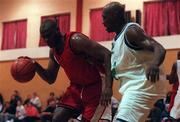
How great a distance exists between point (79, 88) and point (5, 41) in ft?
42.6

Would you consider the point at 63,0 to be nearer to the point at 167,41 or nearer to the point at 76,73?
the point at 167,41

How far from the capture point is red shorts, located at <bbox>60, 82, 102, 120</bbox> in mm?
4609

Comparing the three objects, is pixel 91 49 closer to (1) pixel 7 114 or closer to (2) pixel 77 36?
(2) pixel 77 36

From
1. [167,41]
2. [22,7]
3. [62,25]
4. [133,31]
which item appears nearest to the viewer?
[133,31]

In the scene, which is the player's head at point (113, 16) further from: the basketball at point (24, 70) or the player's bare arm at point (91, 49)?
the basketball at point (24, 70)

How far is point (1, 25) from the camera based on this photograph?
57.6 feet

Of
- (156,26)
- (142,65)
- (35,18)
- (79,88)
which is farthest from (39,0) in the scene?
(142,65)

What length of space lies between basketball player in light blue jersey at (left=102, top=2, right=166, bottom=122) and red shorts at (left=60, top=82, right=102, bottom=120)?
90cm

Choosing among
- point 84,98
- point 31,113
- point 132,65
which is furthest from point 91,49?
point 31,113

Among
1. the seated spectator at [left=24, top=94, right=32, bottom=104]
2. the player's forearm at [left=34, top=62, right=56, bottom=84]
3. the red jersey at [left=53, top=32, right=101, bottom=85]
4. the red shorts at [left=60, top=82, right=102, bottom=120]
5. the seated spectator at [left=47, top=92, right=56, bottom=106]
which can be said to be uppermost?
the red jersey at [left=53, top=32, right=101, bottom=85]

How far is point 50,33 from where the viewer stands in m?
4.52

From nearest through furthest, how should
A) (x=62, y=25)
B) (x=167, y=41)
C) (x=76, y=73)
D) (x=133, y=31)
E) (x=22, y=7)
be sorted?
(x=133, y=31) → (x=76, y=73) → (x=167, y=41) → (x=62, y=25) → (x=22, y=7)

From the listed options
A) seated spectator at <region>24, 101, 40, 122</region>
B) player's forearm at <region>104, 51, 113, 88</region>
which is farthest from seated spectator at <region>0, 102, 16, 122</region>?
player's forearm at <region>104, 51, 113, 88</region>

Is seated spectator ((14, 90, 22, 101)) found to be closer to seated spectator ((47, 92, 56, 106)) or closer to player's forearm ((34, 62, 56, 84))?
seated spectator ((47, 92, 56, 106))
